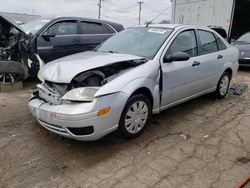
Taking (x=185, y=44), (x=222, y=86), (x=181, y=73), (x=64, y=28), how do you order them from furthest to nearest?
(x=64, y=28)
(x=222, y=86)
(x=185, y=44)
(x=181, y=73)

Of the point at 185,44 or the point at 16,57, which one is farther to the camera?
the point at 16,57

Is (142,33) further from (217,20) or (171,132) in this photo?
(217,20)

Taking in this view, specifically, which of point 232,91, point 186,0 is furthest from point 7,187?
point 186,0

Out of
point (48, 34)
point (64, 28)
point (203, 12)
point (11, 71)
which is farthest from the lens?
point (203, 12)

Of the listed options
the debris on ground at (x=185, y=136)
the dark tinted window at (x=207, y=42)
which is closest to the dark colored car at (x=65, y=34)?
the dark tinted window at (x=207, y=42)

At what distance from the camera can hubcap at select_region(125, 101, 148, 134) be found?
134 inches

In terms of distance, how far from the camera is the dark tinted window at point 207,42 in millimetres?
4660

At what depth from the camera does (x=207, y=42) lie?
482cm

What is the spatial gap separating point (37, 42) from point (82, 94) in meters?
3.67

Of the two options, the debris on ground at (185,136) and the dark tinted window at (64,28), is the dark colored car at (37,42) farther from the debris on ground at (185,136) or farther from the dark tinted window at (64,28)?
the debris on ground at (185,136)

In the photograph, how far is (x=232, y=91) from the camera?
6.20m

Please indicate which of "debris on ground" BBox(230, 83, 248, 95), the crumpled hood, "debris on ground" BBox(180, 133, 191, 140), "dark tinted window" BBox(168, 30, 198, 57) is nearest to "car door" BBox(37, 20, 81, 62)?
the crumpled hood

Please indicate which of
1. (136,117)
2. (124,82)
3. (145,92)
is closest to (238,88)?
(145,92)

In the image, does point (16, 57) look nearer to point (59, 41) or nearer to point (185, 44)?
point (59, 41)
